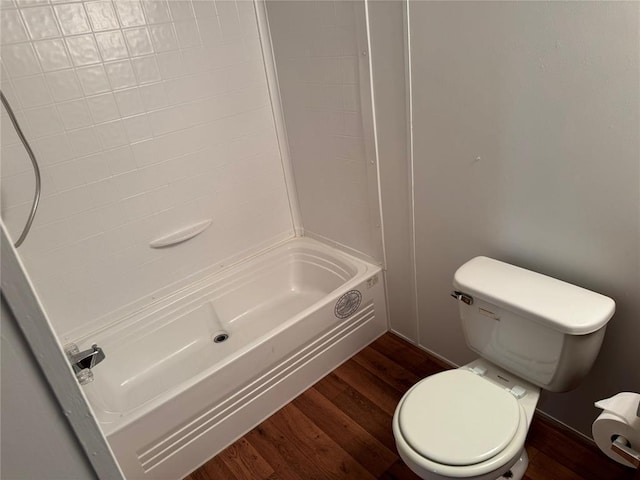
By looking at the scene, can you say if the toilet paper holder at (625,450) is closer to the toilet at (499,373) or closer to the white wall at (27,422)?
the toilet at (499,373)

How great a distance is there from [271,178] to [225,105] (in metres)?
0.45

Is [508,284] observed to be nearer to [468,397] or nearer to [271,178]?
[468,397]

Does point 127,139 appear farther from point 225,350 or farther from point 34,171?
point 225,350

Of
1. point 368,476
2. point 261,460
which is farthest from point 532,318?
point 261,460

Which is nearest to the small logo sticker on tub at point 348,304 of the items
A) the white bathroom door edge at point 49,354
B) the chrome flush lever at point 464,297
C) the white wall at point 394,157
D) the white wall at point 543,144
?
the white wall at point 394,157

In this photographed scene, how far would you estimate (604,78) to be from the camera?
114 cm

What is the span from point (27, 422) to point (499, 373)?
139 centimetres

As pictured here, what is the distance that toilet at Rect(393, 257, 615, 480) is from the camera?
3.94 ft

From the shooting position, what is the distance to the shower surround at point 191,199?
1615 mm

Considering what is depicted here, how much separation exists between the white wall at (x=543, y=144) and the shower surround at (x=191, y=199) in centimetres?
35

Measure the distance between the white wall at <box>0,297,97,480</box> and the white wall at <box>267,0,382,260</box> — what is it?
155cm

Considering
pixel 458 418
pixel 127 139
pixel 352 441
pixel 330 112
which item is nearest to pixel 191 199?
pixel 127 139

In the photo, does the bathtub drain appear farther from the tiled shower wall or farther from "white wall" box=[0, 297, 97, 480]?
"white wall" box=[0, 297, 97, 480]

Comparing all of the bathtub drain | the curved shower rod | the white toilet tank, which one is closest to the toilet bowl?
the white toilet tank
